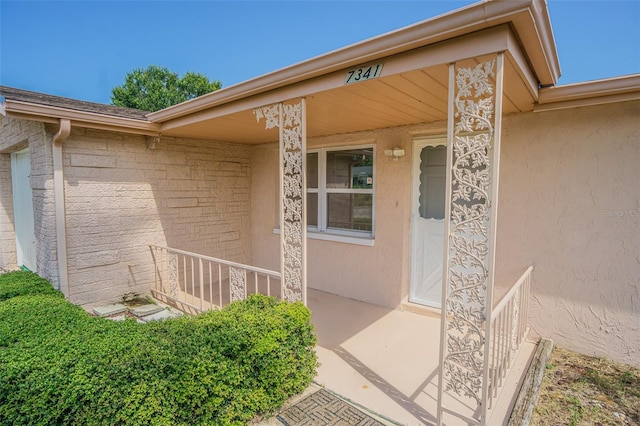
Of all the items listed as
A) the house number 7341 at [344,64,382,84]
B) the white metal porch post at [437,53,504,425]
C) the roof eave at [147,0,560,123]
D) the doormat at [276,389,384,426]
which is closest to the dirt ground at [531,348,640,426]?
the white metal porch post at [437,53,504,425]

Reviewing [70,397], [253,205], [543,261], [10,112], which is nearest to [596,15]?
[543,261]

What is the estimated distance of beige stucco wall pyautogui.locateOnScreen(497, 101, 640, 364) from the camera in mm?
3213

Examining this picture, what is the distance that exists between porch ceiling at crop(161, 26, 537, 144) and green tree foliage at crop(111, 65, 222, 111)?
2192 cm

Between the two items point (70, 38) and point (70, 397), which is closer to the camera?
point (70, 397)

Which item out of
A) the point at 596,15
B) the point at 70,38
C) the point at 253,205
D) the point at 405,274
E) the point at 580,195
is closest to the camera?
the point at 580,195

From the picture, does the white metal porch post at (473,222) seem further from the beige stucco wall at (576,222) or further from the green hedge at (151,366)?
the beige stucco wall at (576,222)

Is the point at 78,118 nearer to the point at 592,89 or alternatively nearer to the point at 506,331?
the point at 506,331

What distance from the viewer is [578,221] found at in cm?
346

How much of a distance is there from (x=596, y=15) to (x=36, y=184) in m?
8.85

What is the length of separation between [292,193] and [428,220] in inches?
86.1

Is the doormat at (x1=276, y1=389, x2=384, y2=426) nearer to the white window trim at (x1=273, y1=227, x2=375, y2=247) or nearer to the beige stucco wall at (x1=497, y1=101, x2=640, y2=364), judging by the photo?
the beige stucco wall at (x1=497, y1=101, x2=640, y2=364)

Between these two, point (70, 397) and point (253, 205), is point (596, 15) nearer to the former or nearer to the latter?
point (253, 205)

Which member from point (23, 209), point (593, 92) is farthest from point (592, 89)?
point (23, 209)

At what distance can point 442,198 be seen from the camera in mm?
4520
